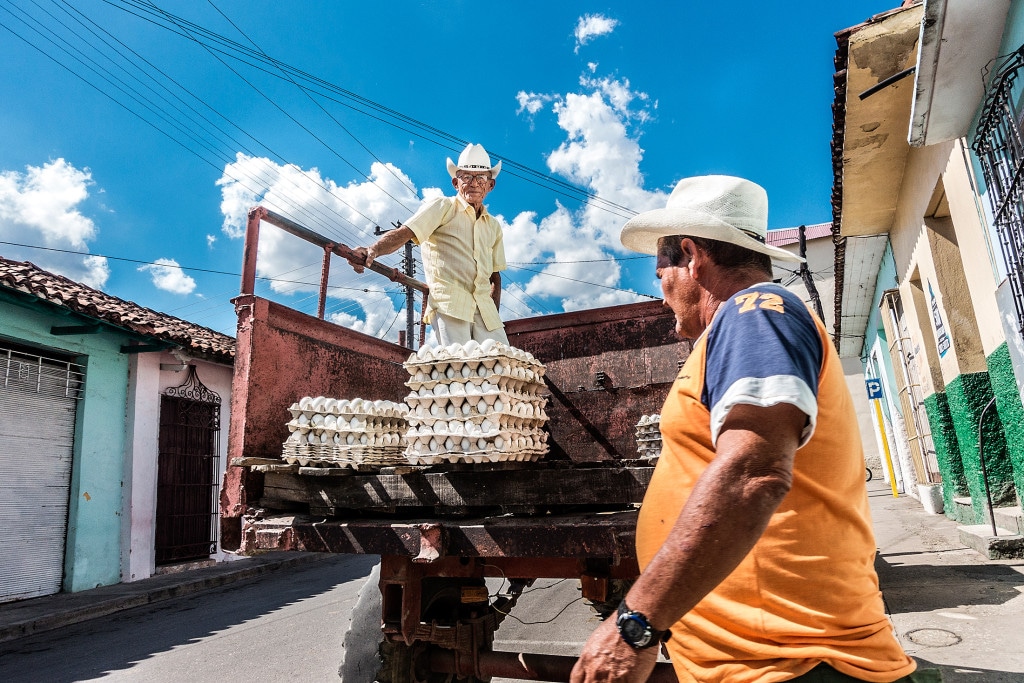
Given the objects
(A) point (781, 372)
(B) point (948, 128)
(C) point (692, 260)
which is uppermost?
(B) point (948, 128)

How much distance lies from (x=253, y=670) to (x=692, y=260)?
5.18m

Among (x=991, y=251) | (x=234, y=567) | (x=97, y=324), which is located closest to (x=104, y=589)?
(x=234, y=567)

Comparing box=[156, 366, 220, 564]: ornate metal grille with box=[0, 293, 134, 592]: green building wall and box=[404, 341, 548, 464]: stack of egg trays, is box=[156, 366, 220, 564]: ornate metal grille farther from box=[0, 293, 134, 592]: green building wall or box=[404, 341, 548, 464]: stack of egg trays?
box=[404, 341, 548, 464]: stack of egg trays

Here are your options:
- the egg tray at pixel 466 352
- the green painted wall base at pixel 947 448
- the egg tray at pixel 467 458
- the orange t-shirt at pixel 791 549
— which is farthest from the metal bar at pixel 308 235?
the green painted wall base at pixel 947 448

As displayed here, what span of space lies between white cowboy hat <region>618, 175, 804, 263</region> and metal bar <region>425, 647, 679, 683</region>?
178 cm

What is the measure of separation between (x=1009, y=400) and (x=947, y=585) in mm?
1654

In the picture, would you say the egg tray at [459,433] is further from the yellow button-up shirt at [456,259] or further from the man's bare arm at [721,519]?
the man's bare arm at [721,519]

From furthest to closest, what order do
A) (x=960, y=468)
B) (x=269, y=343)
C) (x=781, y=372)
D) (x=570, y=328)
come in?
(x=960, y=468), (x=570, y=328), (x=269, y=343), (x=781, y=372)

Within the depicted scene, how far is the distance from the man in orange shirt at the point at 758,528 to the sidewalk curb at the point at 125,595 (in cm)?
911

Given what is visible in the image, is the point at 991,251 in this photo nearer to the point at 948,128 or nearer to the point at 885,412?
the point at 948,128

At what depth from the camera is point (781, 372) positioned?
114cm

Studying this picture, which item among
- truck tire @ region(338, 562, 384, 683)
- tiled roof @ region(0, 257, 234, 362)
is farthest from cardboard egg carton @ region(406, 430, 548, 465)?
tiled roof @ region(0, 257, 234, 362)

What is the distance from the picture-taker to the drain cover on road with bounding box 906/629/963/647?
4020 millimetres

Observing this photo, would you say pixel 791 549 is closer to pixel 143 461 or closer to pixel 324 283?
pixel 324 283
